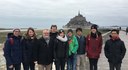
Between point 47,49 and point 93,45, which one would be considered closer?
point 47,49

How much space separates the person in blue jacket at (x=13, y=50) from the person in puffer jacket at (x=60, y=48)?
118cm

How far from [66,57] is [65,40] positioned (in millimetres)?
594

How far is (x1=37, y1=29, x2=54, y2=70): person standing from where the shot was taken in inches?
401

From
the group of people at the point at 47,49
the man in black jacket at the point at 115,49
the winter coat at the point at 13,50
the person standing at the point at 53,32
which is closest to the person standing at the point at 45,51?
the group of people at the point at 47,49

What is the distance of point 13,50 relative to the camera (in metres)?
9.96

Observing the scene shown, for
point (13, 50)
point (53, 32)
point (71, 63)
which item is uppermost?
point (53, 32)

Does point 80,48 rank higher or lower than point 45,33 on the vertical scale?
lower

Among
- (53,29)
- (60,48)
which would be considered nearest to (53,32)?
(53,29)

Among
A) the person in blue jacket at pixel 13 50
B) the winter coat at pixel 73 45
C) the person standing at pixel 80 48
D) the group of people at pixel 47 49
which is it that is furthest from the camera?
the person standing at pixel 80 48

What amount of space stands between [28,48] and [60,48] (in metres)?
1.10

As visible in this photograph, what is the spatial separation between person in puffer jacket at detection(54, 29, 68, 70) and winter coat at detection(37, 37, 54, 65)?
227mm

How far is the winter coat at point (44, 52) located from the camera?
10.2 m

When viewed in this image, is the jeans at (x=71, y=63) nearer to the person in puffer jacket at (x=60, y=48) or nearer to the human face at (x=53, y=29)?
the person in puffer jacket at (x=60, y=48)

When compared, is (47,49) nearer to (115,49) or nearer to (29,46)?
(29,46)
